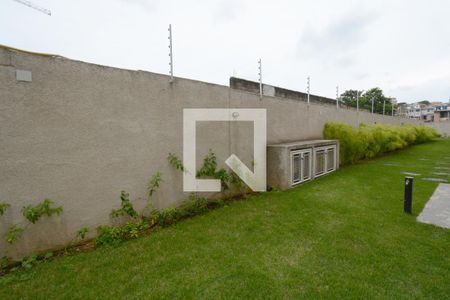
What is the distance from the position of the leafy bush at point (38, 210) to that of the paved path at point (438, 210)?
5.44 meters

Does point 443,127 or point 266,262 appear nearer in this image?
point 266,262

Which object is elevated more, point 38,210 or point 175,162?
point 175,162

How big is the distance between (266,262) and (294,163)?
A: 3740 mm

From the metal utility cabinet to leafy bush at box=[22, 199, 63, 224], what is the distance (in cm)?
451

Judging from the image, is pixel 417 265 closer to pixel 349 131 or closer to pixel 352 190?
pixel 352 190

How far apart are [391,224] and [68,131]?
490 centimetres

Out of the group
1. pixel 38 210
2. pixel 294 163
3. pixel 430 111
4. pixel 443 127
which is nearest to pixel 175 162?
pixel 38 210

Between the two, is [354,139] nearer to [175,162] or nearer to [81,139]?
[175,162]

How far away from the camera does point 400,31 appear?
745cm

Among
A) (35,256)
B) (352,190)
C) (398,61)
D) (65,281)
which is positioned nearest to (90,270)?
(65,281)

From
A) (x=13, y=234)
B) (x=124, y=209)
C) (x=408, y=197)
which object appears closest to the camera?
(x=13, y=234)
